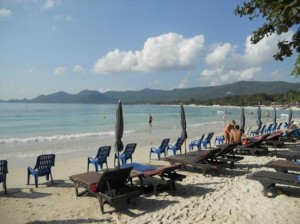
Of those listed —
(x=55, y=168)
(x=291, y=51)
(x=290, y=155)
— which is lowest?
(x=55, y=168)

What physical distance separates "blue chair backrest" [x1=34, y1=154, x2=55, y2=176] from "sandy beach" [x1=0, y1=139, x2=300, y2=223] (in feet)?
1.32

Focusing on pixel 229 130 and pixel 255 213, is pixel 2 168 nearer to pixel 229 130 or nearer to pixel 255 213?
pixel 255 213

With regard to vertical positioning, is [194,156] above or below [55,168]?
above

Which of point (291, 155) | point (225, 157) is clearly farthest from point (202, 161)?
point (291, 155)

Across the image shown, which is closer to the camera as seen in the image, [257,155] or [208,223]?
[208,223]

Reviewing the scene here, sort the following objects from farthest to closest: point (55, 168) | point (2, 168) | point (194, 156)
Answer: point (55, 168)
point (194, 156)
point (2, 168)

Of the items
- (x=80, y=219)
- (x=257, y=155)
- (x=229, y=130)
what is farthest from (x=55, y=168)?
(x=257, y=155)

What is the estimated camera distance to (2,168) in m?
7.62

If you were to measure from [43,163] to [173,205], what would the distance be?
398cm

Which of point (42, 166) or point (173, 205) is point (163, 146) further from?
point (173, 205)

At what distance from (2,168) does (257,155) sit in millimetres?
9174

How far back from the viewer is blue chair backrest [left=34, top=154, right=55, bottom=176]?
8.40 m

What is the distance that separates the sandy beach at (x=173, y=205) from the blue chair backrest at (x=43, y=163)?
1.32ft

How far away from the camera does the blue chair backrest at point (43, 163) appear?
8398mm
